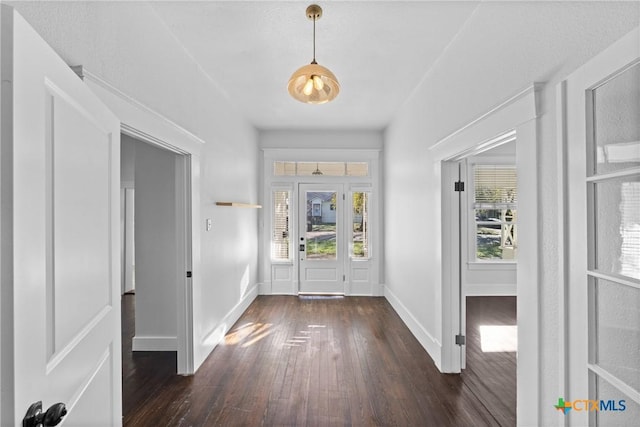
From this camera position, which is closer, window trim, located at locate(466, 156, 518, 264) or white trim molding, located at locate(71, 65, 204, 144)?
white trim molding, located at locate(71, 65, 204, 144)

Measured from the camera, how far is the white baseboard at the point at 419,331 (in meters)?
3.07

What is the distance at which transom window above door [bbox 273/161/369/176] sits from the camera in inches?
227

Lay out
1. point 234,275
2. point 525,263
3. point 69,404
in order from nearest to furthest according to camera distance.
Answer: point 69,404 < point 525,263 < point 234,275

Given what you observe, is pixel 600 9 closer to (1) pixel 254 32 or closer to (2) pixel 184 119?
(1) pixel 254 32

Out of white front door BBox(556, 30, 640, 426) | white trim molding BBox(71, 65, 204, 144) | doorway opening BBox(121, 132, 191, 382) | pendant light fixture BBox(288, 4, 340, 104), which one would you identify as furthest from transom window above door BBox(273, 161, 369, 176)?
white front door BBox(556, 30, 640, 426)

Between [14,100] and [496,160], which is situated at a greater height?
[496,160]

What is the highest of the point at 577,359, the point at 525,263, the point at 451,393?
the point at 525,263

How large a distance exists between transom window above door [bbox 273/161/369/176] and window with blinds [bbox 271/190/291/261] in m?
0.37

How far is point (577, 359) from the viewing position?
4.44 ft

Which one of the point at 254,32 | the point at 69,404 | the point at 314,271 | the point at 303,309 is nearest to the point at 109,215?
the point at 69,404

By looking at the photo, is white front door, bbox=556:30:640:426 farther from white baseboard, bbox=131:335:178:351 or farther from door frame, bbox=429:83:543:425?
white baseboard, bbox=131:335:178:351

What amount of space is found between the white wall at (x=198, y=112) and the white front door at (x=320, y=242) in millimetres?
828

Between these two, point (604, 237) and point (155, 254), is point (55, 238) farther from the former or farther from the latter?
point (155, 254)

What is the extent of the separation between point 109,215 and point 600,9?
2181 mm
